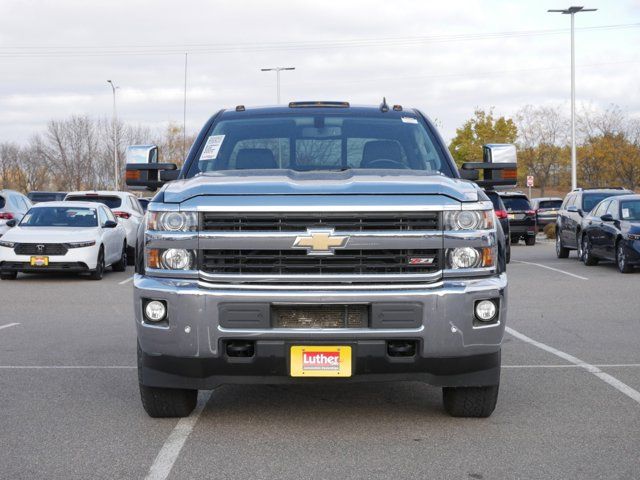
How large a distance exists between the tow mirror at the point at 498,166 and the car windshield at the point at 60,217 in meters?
13.6

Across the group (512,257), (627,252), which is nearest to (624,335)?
(627,252)

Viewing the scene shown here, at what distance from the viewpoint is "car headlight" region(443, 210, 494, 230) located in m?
6.09

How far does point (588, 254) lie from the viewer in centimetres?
2239

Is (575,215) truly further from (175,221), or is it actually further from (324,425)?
(175,221)

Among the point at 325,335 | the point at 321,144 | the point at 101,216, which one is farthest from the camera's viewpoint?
the point at 101,216

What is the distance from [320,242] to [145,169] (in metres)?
2.23

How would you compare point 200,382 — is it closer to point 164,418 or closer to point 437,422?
point 164,418

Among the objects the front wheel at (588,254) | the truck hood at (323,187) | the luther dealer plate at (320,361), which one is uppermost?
the truck hood at (323,187)

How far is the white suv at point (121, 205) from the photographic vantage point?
76.7 ft

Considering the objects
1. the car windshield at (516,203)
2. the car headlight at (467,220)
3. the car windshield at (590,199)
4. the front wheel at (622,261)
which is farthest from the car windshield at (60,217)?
the car windshield at (516,203)

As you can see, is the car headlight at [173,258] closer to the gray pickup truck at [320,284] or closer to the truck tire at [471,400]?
the gray pickup truck at [320,284]

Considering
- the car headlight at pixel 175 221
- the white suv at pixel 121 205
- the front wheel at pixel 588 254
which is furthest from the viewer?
the white suv at pixel 121 205

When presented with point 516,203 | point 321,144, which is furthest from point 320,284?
point 516,203

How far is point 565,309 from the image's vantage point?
45.5ft
